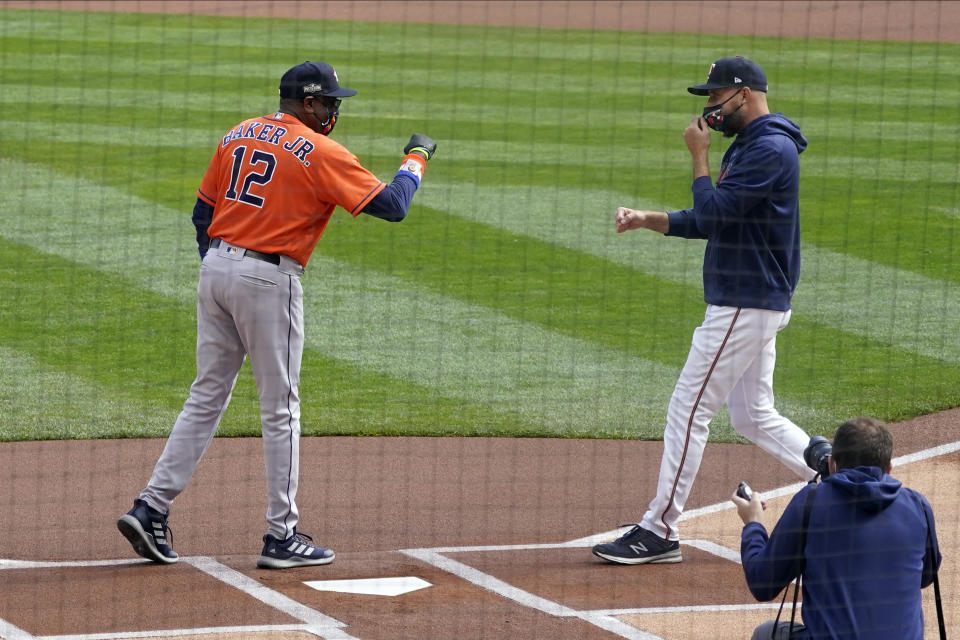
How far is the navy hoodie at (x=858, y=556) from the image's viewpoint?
3592mm

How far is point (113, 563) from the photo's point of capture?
5324mm

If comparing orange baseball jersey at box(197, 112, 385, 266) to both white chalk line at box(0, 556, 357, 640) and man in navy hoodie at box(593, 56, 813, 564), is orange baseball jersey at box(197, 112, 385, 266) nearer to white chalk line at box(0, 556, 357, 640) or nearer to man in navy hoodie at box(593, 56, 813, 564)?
man in navy hoodie at box(593, 56, 813, 564)

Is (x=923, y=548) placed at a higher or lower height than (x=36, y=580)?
higher

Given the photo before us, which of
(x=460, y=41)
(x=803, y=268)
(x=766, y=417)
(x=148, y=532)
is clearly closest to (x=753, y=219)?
(x=766, y=417)

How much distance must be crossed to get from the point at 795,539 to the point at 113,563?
2786 millimetres

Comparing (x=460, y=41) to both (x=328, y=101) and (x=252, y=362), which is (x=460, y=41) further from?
(x=252, y=362)

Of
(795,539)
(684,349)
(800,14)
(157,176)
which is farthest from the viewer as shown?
(800,14)

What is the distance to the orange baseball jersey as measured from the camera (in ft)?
16.8

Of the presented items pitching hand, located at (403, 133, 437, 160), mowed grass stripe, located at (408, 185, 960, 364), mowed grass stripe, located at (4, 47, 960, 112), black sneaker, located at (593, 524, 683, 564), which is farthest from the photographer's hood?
mowed grass stripe, located at (4, 47, 960, 112)

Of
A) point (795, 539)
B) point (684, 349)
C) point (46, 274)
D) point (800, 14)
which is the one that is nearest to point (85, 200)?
point (46, 274)

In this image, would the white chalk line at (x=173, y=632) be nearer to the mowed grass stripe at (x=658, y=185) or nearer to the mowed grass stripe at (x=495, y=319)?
the mowed grass stripe at (x=495, y=319)

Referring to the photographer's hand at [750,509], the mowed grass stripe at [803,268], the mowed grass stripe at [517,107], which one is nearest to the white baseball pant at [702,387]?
the photographer's hand at [750,509]

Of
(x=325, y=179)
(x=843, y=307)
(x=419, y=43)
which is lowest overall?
(x=843, y=307)

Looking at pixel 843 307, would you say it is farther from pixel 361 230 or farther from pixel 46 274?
pixel 46 274
